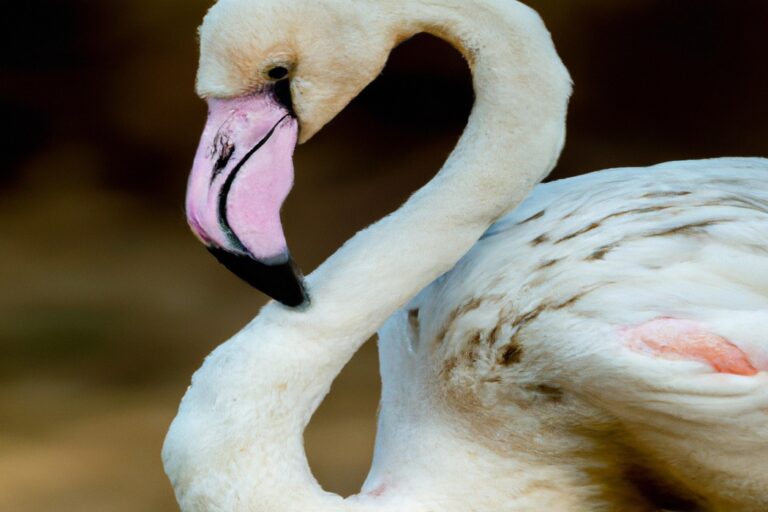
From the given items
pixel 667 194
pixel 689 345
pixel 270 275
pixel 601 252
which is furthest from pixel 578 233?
pixel 270 275

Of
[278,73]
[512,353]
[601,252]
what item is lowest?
[512,353]

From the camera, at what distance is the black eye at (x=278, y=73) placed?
192cm

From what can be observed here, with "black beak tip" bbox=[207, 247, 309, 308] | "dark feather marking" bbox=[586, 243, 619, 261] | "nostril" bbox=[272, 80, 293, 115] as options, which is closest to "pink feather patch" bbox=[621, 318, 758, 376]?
"dark feather marking" bbox=[586, 243, 619, 261]

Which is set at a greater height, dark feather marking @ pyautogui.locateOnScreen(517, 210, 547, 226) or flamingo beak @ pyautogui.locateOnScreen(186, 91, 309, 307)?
flamingo beak @ pyautogui.locateOnScreen(186, 91, 309, 307)

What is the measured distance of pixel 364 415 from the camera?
4.14 m

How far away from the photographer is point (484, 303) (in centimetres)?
209

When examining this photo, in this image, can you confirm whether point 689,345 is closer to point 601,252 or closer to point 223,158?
point 601,252

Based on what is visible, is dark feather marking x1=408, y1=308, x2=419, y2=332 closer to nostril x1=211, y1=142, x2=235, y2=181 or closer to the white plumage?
the white plumage

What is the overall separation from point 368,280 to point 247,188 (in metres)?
0.30

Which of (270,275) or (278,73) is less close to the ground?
(278,73)

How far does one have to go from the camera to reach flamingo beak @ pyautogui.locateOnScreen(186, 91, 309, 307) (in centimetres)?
188

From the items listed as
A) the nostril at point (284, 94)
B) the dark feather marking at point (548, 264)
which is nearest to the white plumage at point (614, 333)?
the dark feather marking at point (548, 264)

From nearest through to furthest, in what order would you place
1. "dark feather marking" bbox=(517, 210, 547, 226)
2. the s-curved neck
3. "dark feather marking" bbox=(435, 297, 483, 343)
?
1. the s-curved neck
2. "dark feather marking" bbox=(435, 297, 483, 343)
3. "dark feather marking" bbox=(517, 210, 547, 226)

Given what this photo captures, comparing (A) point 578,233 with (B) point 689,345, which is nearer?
(B) point 689,345
